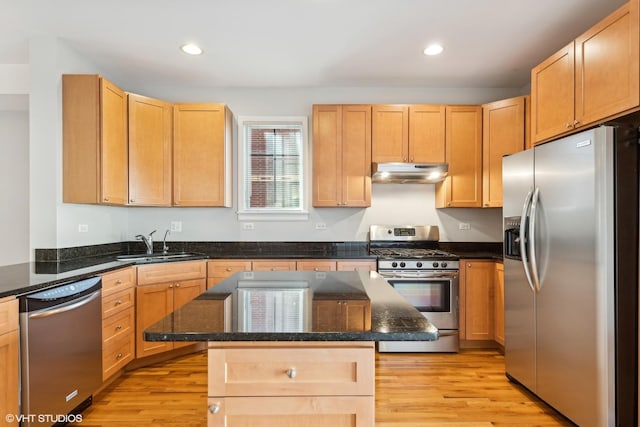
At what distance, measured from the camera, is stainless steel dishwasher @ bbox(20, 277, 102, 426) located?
1.84 m

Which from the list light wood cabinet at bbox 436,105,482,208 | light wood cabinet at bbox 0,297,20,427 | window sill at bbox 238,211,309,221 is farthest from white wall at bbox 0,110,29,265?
light wood cabinet at bbox 436,105,482,208

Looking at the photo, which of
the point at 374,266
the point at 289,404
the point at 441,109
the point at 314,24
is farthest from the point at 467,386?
the point at 314,24

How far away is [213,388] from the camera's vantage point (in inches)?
45.4

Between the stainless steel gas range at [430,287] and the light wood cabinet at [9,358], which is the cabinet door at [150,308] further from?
the stainless steel gas range at [430,287]

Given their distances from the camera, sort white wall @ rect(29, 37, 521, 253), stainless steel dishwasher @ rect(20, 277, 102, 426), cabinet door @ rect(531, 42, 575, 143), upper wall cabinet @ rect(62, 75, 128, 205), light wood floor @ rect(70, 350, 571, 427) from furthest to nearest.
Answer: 1. white wall @ rect(29, 37, 521, 253)
2. upper wall cabinet @ rect(62, 75, 128, 205)
3. cabinet door @ rect(531, 42, 575, 143)
4. light wood floor @ rect(70, 350, 571, 427)
5. stainless steel dishwasher @ rect(20, 277, 102, 426)

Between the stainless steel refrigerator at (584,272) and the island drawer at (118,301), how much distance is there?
301cm

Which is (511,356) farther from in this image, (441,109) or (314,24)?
(314,24)

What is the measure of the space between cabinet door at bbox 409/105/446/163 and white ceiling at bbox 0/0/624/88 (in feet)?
1.17

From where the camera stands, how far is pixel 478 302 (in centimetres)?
343

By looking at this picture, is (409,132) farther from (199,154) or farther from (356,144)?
(199,154)

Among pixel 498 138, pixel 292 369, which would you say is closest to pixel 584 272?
pixel 292 369

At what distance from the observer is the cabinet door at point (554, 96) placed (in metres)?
2.36

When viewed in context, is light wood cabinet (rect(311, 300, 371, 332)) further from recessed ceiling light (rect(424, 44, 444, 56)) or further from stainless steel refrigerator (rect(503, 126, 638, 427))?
recessed ceiling light (rect(424, 44, 444, 56))

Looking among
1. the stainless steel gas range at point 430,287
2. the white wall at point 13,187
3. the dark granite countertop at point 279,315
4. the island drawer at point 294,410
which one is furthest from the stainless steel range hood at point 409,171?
the white wall at point 13,187
